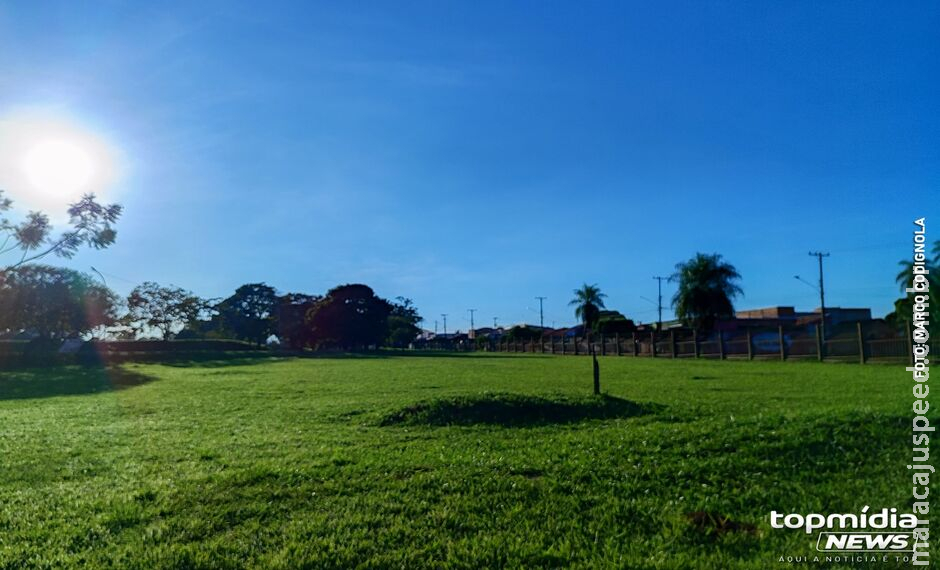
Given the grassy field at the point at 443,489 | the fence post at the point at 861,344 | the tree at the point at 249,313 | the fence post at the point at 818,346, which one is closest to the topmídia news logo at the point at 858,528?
the grassy field at the point at 443,489

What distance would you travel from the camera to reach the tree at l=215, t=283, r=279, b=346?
299 ft

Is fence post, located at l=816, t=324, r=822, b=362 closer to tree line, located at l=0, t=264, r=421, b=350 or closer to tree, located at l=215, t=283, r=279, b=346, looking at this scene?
tree line, located at l=0, t=264, r=421, b=350

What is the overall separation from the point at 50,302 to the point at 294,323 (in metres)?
37.5

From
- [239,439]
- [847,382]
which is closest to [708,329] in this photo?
[847,382]

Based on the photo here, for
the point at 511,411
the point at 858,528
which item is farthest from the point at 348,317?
the point at 858,528

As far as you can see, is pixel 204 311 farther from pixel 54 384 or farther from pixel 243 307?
pixel 54 384

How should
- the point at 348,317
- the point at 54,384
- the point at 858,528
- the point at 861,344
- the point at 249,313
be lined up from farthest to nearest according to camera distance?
the point at 249,313 → the point at 348,317 → the point at 861,344 → the point at 54,384 → the point at 858,528

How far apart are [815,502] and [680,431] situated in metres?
2.87

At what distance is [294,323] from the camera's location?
83.3 meters

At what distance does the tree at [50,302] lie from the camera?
44.0m

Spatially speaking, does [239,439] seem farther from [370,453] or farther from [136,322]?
[136,322]

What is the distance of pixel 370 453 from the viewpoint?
27.6ft

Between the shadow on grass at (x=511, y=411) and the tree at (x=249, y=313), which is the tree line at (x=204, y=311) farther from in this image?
the shadow on grass at (x=511, y=411)

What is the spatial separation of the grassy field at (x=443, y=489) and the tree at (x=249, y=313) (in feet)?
271
